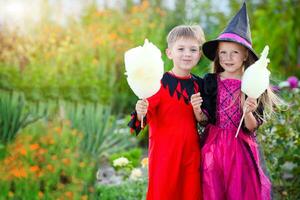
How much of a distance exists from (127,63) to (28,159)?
2077mm

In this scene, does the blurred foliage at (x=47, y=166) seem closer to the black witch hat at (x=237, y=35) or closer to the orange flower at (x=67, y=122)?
the orange flower at (x=67, y=122)

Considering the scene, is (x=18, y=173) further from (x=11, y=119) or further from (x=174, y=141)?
(x=174, y=141)

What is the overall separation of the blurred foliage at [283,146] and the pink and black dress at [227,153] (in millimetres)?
1174

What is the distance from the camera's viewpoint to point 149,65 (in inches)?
105

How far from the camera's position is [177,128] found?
2.95m

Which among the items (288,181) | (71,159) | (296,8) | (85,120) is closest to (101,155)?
(85,120)

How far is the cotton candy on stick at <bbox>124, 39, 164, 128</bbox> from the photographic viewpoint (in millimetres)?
2674

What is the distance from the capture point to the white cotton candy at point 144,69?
267cm

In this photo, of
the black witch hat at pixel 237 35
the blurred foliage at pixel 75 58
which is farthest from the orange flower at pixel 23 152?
the black witch hat at pixel 237 35

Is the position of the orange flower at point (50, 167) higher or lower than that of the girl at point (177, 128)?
lower

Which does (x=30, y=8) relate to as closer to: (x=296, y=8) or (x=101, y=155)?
(x=101, y=155)

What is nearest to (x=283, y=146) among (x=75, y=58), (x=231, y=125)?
(x=231, y=125)

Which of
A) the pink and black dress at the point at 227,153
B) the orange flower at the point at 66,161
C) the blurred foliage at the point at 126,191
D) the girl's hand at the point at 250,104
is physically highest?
the girl's hand at the point at 250,104

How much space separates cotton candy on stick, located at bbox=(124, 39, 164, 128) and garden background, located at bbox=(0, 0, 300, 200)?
1.08 meters
